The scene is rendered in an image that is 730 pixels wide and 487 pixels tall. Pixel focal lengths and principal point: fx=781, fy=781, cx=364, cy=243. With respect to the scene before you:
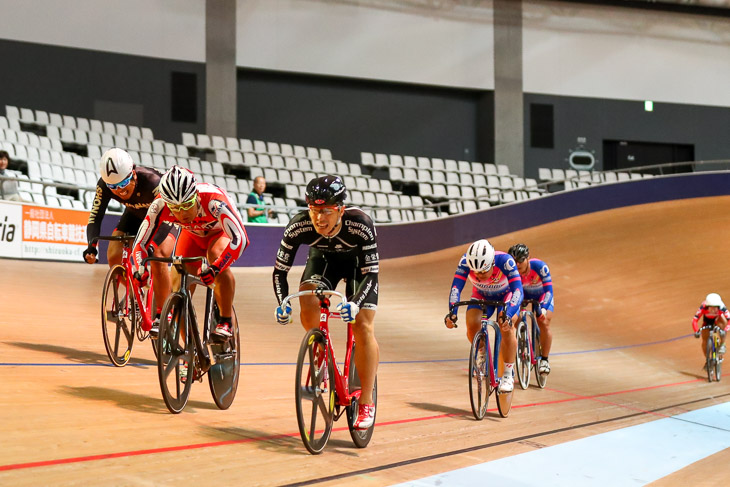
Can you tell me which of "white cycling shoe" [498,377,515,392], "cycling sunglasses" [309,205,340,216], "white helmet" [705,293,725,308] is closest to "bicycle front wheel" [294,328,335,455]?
"cycling sunglasses" [309,205,340,216]

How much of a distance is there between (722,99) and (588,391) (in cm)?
1568

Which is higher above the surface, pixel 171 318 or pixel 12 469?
pixel 171 318

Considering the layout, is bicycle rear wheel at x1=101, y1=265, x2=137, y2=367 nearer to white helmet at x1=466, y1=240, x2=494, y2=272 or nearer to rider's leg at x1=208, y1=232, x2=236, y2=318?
rider's leg at x1=208, y1=232, x2=236, y2=318

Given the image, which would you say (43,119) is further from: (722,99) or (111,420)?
(722,99)

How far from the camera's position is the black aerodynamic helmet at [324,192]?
328 cm

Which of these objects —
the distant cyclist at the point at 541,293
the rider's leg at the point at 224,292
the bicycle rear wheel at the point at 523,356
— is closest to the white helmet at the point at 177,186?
the rider's leg at the point at 224,292

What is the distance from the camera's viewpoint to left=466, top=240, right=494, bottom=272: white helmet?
16.8 feet

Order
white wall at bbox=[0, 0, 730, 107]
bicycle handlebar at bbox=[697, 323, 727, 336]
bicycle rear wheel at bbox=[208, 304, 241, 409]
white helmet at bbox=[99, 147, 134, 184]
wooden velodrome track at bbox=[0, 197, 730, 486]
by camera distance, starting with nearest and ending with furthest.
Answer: wooden velodrome track at bbox=[0, 197, 730, 486] < bicycle rear wheel at bbox=[208, 304, 241, 409] < white helmet at bbox=[99, 147, 134, 184] < bicycle handlebar at bbox=[697, 323, 727, 336] < white wall at bbox=[0, 0, 730, 107]

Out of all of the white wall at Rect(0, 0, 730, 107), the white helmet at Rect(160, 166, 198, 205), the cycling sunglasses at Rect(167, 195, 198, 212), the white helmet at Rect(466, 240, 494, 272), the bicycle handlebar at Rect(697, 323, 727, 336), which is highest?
the white wall at Rect(0, 0, 730, 107)

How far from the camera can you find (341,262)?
3.66 m

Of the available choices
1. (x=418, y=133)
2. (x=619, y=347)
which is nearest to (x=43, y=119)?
(x=418, y=133)

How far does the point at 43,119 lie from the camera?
1341cm

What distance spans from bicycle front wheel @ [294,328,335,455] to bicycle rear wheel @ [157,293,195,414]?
636 millimetres

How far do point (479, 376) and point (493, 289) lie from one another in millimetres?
884
